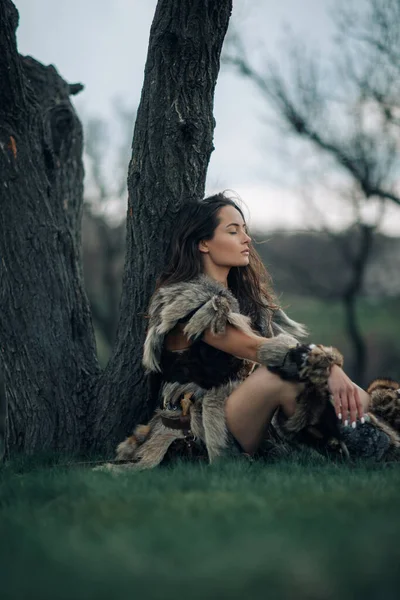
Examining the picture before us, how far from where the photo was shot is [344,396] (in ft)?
11.3

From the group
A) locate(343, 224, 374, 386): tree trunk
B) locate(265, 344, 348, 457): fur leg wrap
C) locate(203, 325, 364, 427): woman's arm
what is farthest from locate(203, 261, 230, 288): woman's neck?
locate(343, 224, 374, 386): tree trunk

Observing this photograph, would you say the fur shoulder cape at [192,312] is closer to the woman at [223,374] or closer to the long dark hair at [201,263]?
the woman at [223,374]

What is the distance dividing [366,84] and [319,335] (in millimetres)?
8589

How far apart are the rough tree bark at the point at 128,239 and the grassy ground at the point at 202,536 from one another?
1.36m

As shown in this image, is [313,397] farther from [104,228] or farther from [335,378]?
[104,228]

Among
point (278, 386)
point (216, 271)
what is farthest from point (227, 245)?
point (278, 386)

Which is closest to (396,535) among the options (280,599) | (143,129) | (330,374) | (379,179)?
(280,599)

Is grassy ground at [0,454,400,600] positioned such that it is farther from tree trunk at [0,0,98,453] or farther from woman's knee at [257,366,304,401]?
tree trunk at [0,0,98,453]

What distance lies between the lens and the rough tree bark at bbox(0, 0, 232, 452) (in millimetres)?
4457

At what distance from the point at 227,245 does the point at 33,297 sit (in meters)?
1.38

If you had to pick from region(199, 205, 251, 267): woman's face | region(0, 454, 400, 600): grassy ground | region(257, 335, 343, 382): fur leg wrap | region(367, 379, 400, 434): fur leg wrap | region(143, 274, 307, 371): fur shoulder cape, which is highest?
region(199, 205, 251, 267): woman's face

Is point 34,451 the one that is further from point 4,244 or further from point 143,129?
point 143,129

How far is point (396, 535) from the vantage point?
6.60 ft

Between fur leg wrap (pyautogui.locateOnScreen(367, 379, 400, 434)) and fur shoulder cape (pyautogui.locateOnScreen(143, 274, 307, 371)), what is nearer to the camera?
fur shoulder cape (pyautogui.locateOnScreen(143, 274, 307, 371))
